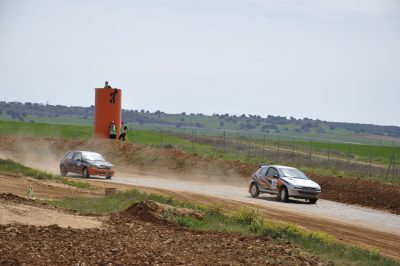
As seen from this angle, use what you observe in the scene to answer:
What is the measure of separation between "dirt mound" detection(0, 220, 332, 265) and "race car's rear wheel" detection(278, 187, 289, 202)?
611 inches

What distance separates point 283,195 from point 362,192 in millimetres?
5501

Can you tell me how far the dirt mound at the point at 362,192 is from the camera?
34.4m

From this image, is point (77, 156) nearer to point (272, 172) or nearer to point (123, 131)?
point (272, 172)

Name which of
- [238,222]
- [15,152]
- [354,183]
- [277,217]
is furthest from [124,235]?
[15,152]

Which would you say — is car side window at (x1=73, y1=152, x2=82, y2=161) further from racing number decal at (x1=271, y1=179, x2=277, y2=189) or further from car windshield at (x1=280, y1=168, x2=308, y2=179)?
car windshield at (x1=280, y1=168, x2=308, y2=179)

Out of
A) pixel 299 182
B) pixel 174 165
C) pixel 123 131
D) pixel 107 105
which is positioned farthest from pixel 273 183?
pixel 123 131

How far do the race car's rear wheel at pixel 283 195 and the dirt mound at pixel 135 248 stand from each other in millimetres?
15524

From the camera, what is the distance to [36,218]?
16.4 metres

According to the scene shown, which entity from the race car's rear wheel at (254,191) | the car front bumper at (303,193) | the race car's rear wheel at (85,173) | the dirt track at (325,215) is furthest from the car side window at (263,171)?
the race car's rear wheel at (85,173)

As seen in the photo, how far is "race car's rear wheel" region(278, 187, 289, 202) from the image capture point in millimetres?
32625

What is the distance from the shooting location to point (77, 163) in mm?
40406

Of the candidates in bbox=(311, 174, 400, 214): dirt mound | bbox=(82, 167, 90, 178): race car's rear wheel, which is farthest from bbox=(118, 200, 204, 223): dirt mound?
bbox=(82, 167, 90, 178): race car's rear wheel

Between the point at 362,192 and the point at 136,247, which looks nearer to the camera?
the point at 136,247

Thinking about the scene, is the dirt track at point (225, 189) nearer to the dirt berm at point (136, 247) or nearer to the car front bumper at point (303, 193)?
the car front bumper at point (303, 193)
